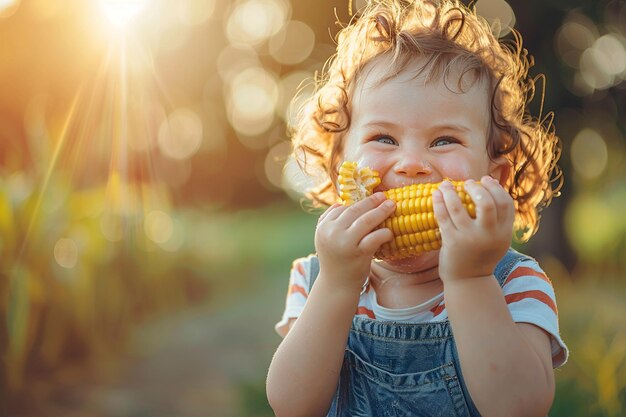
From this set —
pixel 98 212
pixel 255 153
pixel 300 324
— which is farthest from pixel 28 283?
pixel 255 153

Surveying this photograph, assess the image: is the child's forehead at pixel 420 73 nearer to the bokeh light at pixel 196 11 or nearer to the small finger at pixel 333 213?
the small finger at pixel 333 213

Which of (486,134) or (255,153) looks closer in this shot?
(486,134)

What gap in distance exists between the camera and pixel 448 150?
6.49 ft

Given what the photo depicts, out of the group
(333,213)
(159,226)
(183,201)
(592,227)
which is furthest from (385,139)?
(183,201)

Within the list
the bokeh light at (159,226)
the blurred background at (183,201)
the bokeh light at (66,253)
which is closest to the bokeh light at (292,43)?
the blurred background at (183,201)

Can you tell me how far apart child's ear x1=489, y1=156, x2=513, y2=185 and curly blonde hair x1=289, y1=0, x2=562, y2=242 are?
1.0 inches

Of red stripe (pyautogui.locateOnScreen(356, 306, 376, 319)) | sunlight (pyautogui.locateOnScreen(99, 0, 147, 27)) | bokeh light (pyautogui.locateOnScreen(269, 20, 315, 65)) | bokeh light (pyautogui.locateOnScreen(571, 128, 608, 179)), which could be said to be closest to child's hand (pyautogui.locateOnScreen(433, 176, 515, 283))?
red stripe (pyautogui.locateOnScreen(356, 306, 376, 319))

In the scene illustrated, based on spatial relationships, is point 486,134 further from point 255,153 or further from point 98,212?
point 255,153

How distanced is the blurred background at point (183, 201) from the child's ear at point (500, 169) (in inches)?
44.1

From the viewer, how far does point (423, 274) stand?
2057mm

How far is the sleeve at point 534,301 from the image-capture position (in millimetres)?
1869

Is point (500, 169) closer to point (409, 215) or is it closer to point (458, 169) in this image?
point (458, 169)

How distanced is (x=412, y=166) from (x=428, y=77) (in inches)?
10.0

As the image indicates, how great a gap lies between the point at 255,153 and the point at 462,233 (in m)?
7.90
